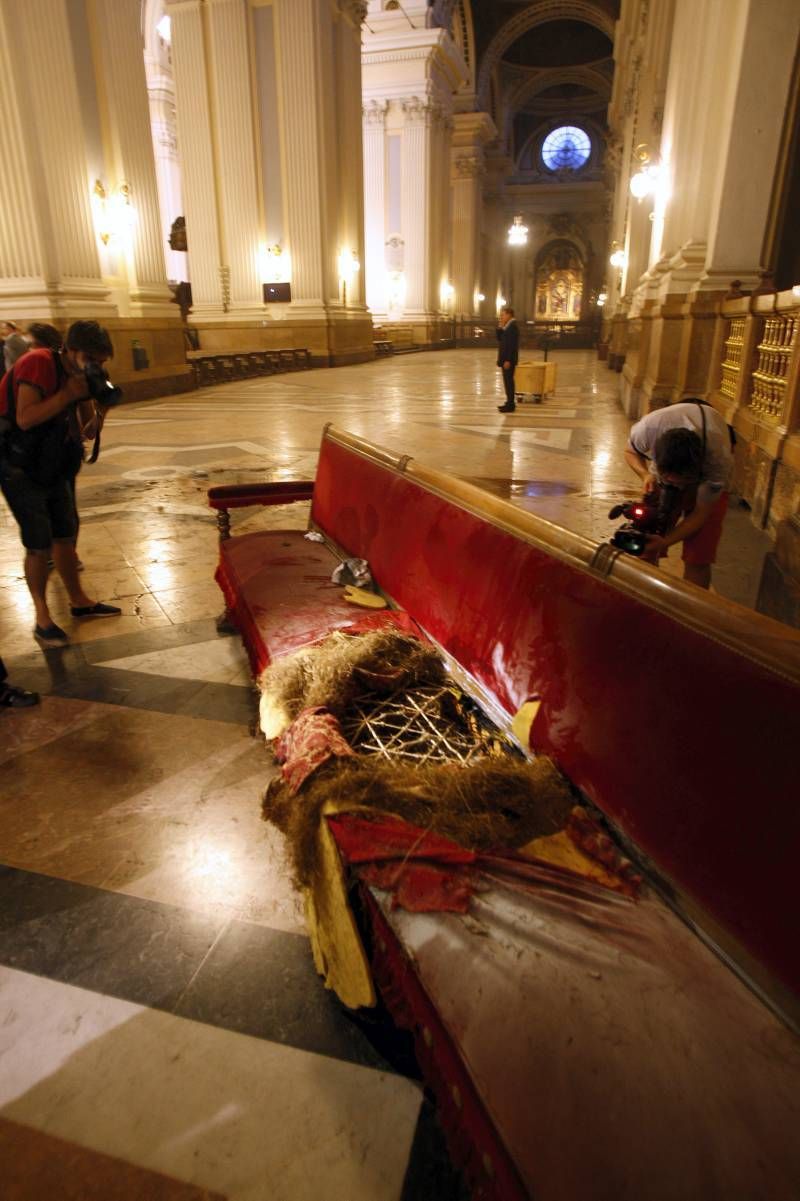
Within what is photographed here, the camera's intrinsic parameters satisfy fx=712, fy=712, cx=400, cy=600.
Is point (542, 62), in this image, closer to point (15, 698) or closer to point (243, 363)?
point (243, 363)

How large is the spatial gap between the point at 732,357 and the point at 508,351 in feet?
15.7

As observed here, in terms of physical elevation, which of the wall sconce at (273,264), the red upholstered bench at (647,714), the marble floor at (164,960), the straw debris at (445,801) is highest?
the wall sconce at (273,264)

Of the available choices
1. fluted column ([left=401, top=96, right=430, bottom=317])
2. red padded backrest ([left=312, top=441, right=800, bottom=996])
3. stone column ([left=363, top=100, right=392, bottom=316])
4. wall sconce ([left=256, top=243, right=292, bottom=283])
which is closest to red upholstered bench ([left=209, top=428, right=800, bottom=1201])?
red padded backrest ([left=312, top=441, right=800, bottom=996])

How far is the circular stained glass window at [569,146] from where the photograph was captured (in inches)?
1914

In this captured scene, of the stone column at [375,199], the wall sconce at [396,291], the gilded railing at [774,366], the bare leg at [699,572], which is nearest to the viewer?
the bare leg at [699,572]

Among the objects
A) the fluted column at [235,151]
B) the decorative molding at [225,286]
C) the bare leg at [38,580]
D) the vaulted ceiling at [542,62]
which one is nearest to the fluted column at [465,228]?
the vaulted ceiling at [542,62]

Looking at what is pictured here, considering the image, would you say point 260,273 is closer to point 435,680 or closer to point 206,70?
point 206,70

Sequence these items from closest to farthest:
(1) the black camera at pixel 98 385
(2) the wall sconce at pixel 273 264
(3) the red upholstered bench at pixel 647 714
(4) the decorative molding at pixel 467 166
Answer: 1. (3) the red upholstered bench at pixel 647 714
2. (1) the black camera at pixel 98 385
3. (2) the wall sconce at pixel 273 264
4. (4) the decorative molding at pixel 467 166

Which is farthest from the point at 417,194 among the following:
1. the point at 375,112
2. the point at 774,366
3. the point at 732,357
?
the point at 774,366

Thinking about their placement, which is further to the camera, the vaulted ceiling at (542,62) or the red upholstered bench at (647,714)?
the vaulted ceiling at (542,62)

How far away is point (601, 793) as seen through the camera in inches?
65.7

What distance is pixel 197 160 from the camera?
61.6ft

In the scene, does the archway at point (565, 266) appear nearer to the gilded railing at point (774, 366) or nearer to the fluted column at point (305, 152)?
the fluted column at point (305, 152)

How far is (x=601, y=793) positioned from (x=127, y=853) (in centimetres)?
146
